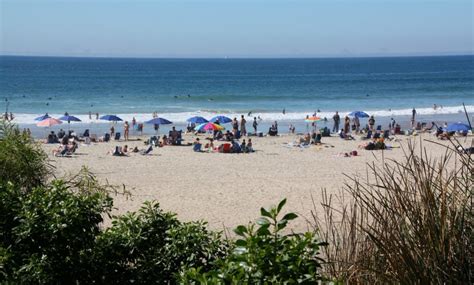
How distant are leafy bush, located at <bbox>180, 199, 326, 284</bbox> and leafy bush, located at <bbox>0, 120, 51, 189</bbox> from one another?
3.84m

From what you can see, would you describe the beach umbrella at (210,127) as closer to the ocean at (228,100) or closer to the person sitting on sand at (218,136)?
the person sitting on sand at (218,136)

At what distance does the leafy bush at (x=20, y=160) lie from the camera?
21.9ft

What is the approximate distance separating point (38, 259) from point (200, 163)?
59.2ft

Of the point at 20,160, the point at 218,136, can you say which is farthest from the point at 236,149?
the point at 20,160

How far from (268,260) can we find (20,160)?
4140 mm

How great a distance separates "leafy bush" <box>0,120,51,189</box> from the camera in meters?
6.68

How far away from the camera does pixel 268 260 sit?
3.33 m

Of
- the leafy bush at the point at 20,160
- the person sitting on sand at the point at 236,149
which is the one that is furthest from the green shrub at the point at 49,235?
the person sitting on sand at the point at 236,149

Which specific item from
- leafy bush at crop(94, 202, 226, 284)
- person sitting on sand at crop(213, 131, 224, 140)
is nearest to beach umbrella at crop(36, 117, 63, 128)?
person sitting on sand at crop(213, 131, 224, 140)

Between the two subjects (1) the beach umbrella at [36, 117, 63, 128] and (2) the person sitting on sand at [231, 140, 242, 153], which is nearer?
(2) the person sitting on sand at [231, 140, 242, 153]

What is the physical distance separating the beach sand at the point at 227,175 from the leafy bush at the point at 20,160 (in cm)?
580

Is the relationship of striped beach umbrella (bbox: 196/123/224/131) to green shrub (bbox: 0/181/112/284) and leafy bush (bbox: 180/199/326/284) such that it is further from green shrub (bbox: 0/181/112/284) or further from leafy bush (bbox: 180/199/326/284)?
leafy bush (bbox: 180/199/326/284)

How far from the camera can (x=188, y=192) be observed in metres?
17.3

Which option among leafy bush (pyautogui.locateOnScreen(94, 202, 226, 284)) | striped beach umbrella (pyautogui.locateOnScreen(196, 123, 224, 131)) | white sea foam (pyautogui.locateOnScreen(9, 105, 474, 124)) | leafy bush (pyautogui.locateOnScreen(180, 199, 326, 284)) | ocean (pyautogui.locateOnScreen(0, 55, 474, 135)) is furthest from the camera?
ocean (pyautogui.locateOnScreen(0, 55, 474, 135))
